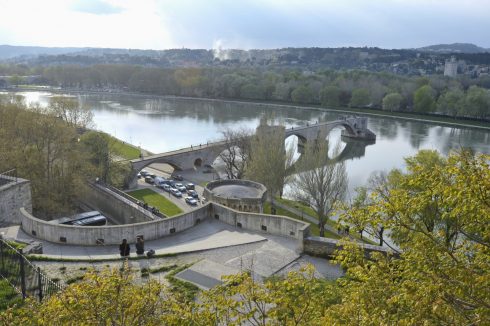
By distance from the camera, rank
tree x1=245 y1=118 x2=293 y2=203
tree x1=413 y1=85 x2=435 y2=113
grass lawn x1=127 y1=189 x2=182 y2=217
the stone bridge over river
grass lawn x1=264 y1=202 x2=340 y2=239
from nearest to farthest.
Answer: grass lawn x1=264 y1=202 x2=340 y2=239
grass lawn x1=127 y1=189 x2=182 y2=217
tree x1=245 y1=118 x2=293 y2=203
the stone bridge over river
tree x1=413 y1=85 x2=435 y2=113

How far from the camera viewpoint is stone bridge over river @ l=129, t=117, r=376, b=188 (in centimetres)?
3805

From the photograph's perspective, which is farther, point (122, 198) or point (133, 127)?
point (133, 127)

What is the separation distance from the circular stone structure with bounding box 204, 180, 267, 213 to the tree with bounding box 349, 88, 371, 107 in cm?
7053

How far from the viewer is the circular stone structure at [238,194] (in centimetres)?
1936

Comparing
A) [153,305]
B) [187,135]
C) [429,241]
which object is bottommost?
[187,135]

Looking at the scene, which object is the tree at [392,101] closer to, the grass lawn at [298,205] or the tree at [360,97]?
the tree at [360,97]

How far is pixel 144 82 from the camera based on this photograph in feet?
372

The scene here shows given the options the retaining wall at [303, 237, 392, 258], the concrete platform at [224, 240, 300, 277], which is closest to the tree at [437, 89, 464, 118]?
the retaining wall at [303, 237, 392, 258]

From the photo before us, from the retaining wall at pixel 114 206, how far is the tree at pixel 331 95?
69.1 meters

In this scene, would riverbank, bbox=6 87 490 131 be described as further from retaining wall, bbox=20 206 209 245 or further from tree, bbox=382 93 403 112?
retaining wall, bbox=20 206 209 245

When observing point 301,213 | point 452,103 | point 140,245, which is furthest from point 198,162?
point 452,103

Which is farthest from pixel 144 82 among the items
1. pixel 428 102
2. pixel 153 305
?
pixel 153 305

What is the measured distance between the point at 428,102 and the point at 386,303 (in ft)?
271

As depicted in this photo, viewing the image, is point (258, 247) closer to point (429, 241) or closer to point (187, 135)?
point (429, 241)
